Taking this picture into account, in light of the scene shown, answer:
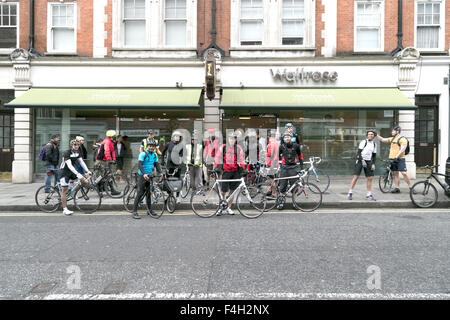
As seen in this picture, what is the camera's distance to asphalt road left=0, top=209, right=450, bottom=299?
134 inches

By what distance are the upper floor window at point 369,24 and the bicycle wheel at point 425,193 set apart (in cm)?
749

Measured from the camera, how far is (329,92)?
12.7 m

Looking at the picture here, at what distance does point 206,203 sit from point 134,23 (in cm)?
997

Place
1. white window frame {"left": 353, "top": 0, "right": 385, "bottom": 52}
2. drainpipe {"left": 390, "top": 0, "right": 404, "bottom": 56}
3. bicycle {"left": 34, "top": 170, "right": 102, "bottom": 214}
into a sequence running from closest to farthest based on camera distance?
Answer: bicycle {"left": 34, "top": 170, "right": 102, "bottom": 214}
drainpipe {"left": 390, "top": 0, "right": 404, "bottom": 56}
white window frame {"left": 353, "top": 0, "right": 385, "bottom": 52}

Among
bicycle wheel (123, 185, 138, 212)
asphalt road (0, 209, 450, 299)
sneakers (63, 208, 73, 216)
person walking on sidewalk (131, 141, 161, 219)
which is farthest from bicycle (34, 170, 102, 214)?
person walking on sidewalk (131, 141, 161, 219)

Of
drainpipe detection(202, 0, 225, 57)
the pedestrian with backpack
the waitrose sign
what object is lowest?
the pedestrian with backpack

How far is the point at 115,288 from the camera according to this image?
3484mm

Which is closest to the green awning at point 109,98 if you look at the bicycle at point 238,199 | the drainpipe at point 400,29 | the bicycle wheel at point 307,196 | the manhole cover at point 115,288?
the bicycle at point 238,199

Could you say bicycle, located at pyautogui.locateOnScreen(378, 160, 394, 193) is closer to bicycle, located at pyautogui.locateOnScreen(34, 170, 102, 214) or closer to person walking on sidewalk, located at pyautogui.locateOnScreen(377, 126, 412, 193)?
person walking on sidewalk, located at pyautogui.locateOnScreen(377, 126, 412, 193)

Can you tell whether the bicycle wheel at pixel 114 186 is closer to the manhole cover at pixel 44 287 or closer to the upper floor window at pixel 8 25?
the manhole cover at pixel 44 287

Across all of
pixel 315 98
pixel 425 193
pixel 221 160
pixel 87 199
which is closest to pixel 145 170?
pixel 221 160

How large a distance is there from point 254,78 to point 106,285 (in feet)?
36.3

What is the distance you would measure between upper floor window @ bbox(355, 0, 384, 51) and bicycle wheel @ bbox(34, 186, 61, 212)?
1283 centimetres

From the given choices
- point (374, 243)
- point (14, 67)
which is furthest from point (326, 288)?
point (14, 67)
